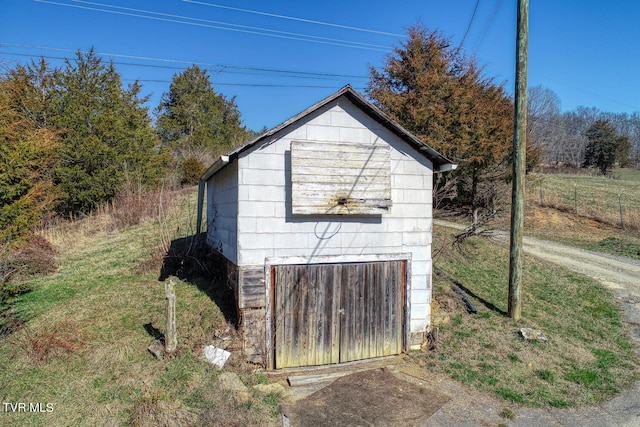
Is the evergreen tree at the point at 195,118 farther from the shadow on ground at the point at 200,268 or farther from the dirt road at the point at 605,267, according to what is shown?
the dirt road at the point at 605,267

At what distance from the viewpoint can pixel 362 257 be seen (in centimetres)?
852

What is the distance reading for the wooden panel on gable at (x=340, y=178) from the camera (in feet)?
25.9

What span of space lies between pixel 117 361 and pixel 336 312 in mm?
4261

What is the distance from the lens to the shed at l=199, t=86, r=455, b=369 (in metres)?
7.83

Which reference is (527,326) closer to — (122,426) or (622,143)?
(122,426)

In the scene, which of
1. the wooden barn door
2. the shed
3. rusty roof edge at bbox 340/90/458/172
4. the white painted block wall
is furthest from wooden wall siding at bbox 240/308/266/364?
rusty roof edge at bbox 340/90/458/172

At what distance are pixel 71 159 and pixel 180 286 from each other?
16577 mm

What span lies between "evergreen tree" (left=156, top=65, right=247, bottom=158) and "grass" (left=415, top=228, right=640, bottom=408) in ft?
88.2

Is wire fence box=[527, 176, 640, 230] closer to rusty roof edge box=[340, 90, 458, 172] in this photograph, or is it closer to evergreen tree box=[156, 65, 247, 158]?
rusty roof edge box=[340, 90, 458, 172]

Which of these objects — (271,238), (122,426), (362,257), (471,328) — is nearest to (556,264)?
(471,328)

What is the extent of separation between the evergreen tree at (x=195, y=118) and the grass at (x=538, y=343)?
26.9m

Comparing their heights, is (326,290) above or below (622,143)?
below

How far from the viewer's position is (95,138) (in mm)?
22391

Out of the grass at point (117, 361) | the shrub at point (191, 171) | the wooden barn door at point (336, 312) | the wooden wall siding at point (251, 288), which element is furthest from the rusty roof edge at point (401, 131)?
the shrub at point (191, 171)
